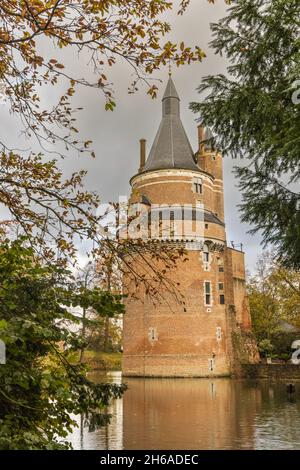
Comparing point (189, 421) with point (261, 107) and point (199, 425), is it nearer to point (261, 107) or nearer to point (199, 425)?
point (199, 425)

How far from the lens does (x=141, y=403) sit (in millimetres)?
18500

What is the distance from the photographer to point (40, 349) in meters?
5.26

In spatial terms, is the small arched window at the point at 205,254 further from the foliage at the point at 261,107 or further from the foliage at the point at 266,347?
the foliage at the point at 261,107

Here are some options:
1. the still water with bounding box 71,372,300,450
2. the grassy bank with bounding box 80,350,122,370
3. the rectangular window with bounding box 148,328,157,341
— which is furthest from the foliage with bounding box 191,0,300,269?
the grassy bank with bounding box 80,350,122,370

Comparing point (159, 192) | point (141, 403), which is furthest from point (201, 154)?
point (141, 403)

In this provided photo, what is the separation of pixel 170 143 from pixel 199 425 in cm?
2960

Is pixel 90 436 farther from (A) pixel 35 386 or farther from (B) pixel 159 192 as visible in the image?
(B) pixel 159 192

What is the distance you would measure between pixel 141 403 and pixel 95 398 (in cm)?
1397

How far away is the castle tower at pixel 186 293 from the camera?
34.6 metres

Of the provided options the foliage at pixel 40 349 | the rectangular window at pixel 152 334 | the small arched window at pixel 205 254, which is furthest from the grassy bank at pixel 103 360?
the foliage at pixel 40 349

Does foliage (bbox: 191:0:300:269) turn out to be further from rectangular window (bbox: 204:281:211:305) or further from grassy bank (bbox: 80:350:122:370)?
grassy bank (bbox: 80:350:122:370)

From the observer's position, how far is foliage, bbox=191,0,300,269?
8.70 meters

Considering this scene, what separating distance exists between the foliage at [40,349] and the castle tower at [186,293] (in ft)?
90.4

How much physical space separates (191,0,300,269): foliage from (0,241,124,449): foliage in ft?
15.3
